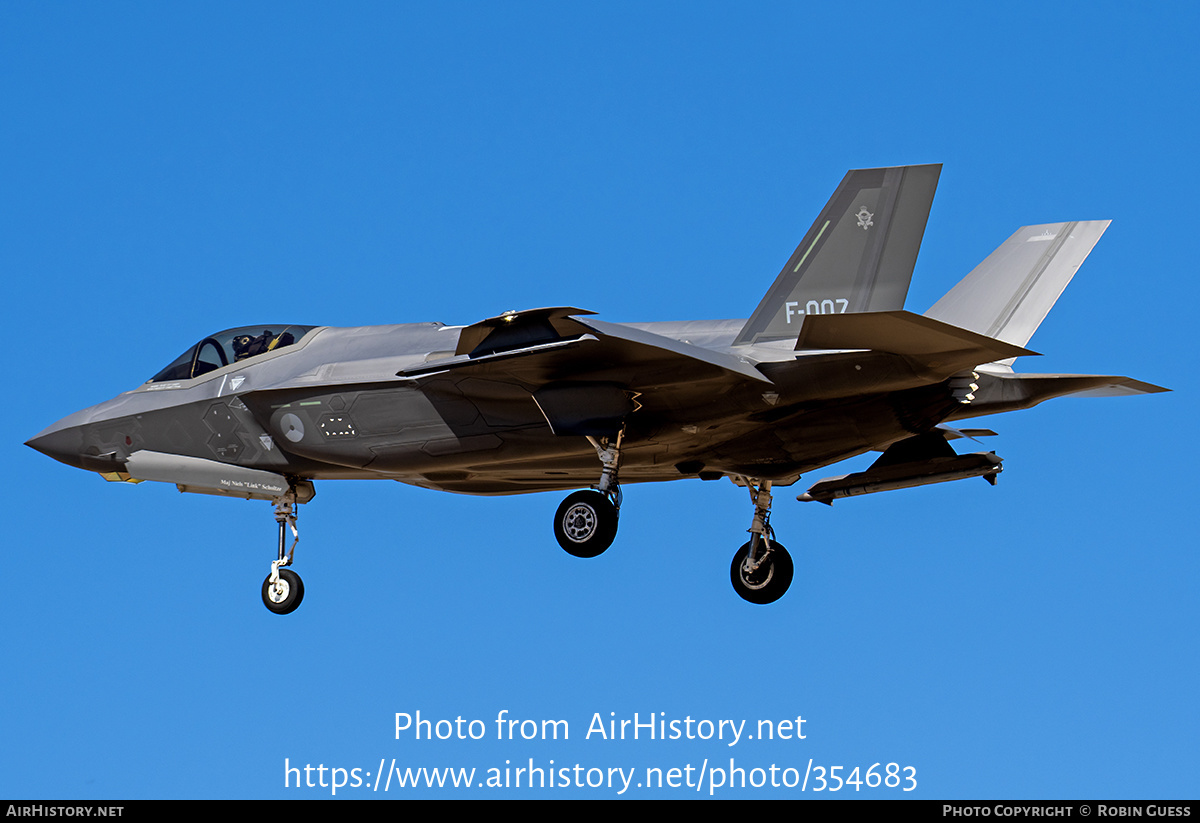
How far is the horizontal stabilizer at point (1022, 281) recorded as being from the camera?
21531mm

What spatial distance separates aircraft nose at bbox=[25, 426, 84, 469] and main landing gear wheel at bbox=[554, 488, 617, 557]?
937 cm

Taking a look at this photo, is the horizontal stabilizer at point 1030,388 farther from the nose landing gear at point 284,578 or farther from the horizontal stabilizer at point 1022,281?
the nose landing gear at point 284,578

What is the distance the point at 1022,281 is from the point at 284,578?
40.1 feet

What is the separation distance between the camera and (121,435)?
1001 inches

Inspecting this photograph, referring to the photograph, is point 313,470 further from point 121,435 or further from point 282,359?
point 121,435

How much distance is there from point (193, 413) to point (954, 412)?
466 inches

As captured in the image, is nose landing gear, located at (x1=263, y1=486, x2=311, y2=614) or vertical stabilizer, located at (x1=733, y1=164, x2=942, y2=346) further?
nose landing gear, located at (x1=263, y1=486, x2=311, y2=614)

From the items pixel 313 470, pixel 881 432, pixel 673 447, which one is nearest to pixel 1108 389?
pixel 881 432

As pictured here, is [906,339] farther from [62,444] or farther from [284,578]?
[62,444]

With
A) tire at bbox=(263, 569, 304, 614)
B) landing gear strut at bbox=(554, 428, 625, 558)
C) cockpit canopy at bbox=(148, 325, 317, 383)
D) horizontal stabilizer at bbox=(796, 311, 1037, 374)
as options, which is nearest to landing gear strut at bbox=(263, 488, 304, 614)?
tire at bbox=(263, 569, 304, 614)

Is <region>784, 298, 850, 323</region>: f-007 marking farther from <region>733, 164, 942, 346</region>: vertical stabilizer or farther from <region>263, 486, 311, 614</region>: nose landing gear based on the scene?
<region>263, 486, 311, 614</region>: nose landing gear

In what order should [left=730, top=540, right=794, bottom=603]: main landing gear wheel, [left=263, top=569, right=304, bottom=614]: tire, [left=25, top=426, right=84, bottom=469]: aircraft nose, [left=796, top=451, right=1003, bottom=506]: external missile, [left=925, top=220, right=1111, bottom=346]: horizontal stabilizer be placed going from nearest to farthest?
[left=925, top=220, right=1111, bottom=346]: horizontal stabilizer → [left=796, top=451, right=1003, bottom=506]: external missile → [left=730, top=540, right=794, bottom=603]: main landing gear wheel → [left=263, top=569, right=304, bottom=614]: tire → [left=25, top=426, right=84, bottom=469]: aircraft nose

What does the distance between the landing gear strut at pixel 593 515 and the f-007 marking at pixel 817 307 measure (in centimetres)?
282

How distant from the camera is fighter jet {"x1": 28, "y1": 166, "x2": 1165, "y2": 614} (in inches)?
779
